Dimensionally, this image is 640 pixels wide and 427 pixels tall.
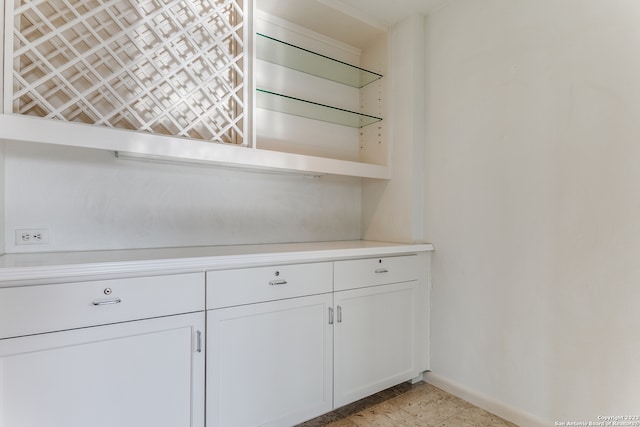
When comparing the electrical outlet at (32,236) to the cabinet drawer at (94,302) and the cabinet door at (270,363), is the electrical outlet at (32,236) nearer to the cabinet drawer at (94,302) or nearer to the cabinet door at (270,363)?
the cabinet drawer at (94,302)

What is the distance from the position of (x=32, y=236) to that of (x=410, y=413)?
2.06 m

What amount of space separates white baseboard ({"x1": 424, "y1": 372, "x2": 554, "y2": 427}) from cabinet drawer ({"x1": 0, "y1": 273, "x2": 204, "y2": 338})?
1.58m

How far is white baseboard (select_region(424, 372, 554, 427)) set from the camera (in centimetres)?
161

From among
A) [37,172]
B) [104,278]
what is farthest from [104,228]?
[104,278]

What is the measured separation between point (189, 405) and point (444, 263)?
157 centimetres

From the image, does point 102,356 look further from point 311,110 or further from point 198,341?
point 311,110

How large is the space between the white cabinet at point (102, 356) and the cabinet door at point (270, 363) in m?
0.08

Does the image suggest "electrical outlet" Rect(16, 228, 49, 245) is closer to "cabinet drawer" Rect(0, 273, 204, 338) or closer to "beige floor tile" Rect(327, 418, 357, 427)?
"cabinet drawer" Rect(0, 273, 204, 338)

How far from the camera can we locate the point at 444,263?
80.3 inches

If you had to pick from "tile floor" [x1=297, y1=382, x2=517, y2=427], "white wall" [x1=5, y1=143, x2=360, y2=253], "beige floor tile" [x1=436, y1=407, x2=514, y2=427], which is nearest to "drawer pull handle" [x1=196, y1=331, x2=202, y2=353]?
"white wall" [x1=5, y1=143, x2=360, y2=253]

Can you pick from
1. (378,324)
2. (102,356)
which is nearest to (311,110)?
(378,324)

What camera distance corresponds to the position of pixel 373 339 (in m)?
1.84

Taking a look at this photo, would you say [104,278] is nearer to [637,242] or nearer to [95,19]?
[95,19]

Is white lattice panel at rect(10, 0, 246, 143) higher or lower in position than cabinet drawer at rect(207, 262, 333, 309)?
higher
